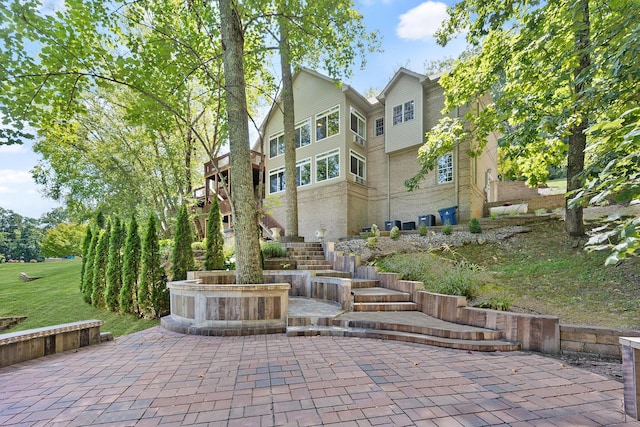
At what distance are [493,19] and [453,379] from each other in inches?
334

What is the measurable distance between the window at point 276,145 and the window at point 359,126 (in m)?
4.63

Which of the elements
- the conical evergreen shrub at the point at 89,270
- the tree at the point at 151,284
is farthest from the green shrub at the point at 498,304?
the conical evergreen shrub at the point at 89,270

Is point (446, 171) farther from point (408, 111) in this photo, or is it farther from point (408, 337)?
point (408, 337)

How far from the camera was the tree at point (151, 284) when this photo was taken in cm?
721

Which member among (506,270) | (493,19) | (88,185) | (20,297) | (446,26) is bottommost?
(20,297)

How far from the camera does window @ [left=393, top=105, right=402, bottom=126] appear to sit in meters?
14.3

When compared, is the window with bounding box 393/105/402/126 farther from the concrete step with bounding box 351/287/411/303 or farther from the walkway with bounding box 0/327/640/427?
the walkway with bounding box 0/327/640/427

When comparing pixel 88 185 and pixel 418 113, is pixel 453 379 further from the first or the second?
pixel 88 185

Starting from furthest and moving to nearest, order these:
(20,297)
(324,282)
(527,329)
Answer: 1. (20,297)
2. (324,282)
3. (527,329)

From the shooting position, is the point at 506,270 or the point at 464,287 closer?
the point at 464,287

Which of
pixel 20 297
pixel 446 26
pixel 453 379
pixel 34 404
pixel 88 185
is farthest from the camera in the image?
pixel 88 185

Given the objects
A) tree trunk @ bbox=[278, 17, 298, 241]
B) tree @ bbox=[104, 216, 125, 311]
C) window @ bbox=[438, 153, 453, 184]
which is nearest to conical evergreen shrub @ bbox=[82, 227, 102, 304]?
tree @ bbox=[104, 216, 125, 311]

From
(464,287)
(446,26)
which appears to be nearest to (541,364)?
(464,287)

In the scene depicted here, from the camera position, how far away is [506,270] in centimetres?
719
